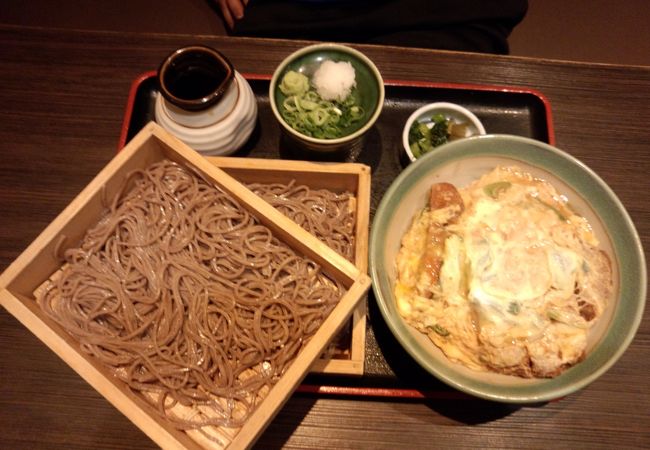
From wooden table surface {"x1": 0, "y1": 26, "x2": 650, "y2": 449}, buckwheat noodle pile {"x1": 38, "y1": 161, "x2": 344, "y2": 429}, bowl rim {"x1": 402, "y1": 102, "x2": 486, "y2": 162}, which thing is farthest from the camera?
bowl rim {"x1": 402, "y1": 102, "x2": 486, "y2": 162}

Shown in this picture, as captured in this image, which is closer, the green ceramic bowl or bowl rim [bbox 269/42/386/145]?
the green ceramic bowl

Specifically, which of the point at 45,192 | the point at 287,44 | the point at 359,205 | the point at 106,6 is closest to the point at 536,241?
the point at 359,205

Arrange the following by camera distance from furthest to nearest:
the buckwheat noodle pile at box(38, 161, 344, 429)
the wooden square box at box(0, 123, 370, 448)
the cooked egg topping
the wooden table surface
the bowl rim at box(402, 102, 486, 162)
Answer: the bowl rim at box(402, 102, 486, 162), the wooden table surface, the cooked egg topping, the buckwheat noodle pile at box(38, 161, 344, 429), the wooden square box at box(0, 123, 370, 448)

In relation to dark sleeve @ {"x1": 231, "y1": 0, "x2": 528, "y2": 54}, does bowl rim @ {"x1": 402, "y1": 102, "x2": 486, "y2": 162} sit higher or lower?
lower

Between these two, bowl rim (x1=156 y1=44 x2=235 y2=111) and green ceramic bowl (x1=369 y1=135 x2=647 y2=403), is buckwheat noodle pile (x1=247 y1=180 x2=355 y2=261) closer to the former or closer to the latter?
green ceramic bowl (x1=369 y1=135 x2=647 y2=403)

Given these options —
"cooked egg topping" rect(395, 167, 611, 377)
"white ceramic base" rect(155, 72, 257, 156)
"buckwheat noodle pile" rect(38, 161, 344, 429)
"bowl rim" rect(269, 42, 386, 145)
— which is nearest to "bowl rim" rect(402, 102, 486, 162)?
"bowl rim" rect(269, 42, 386, 145)

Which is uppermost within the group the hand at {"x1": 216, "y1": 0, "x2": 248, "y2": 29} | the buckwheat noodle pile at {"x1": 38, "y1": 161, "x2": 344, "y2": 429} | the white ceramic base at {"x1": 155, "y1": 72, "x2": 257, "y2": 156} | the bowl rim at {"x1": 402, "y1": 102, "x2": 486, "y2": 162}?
the hand at {"x1": 216, "y1": 0, "x2": 248, "y2": 29}

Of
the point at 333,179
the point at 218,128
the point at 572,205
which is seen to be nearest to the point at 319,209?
the point at 333,179
